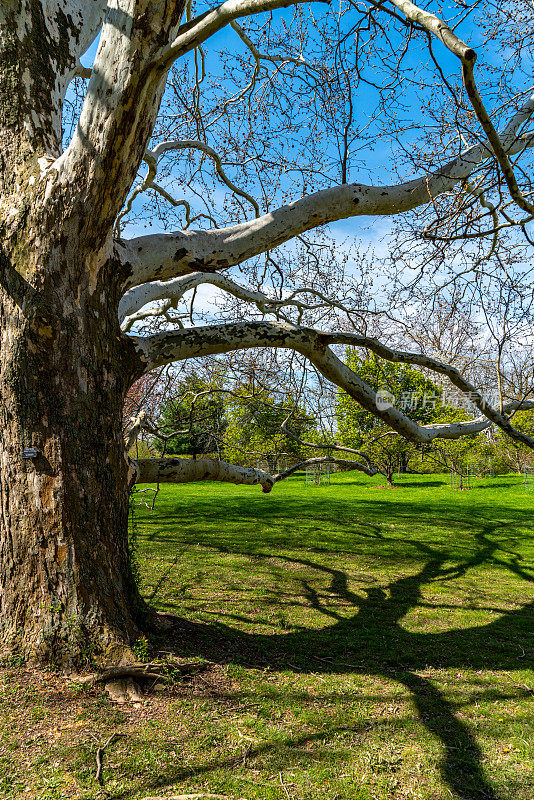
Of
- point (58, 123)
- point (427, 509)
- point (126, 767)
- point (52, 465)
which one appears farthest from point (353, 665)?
point (427, 509)

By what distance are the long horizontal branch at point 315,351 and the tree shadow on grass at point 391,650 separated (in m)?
1.89

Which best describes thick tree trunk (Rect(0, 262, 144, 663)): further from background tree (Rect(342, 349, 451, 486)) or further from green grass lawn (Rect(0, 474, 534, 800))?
background tree (Rect(342, 349, 451, 486))

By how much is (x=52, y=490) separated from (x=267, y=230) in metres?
2.43

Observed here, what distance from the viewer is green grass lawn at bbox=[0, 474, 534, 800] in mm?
2334

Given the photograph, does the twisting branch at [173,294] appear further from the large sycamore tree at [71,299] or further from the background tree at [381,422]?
the background tree at [381,422]

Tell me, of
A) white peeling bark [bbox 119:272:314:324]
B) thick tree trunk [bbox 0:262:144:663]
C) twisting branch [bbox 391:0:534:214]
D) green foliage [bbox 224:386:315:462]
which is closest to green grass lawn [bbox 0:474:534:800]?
thick tree trunk [bbox 0:262:144:663]

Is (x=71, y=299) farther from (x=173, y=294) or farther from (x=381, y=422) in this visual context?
(x=381, y=422)

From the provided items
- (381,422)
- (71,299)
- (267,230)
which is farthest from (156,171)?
(381,422)

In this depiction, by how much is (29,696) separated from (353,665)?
7.87 feet

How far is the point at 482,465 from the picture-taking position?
25.4m

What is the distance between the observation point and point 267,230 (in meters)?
3.79

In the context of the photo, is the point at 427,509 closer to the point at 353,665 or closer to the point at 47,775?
the point at 353,665

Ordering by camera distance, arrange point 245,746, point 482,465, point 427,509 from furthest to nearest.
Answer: point 482,465 → point 427,509 → point 245,746

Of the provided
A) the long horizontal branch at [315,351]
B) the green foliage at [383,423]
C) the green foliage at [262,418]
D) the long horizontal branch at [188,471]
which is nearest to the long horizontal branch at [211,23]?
the long horizontal branch at [315,351]
